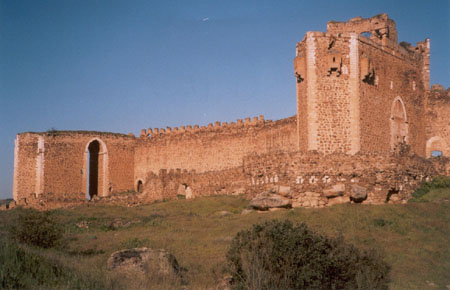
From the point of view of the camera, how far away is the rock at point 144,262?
940cm

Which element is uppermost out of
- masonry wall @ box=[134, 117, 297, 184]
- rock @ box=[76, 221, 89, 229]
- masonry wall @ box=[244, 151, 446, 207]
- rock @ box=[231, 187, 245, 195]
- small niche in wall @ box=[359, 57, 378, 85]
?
small niche in wall @ box=[359, 57, 378, 85]

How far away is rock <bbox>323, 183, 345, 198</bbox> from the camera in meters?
16.5

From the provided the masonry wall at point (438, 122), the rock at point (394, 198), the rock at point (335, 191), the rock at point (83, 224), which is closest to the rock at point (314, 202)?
the rock at point (335, 191)

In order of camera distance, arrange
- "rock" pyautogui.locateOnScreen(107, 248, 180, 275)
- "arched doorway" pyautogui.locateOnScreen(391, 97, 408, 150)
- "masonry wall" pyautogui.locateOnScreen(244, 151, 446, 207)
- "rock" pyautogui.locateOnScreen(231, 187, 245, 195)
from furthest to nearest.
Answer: "arched doorway" pyautogui.locateOnScreen(391, 97, 408, 150)
"rock" pyautogui.locateOnScreen(231, 187, 245, 195)
"masonry wall" pyautogui.locateOnScreen(244, 151, 446, 207)
"rock" pyautogui.locateOnScreen(107, 248, 180, 275)

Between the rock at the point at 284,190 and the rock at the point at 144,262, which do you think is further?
the rock at the point at 284,190

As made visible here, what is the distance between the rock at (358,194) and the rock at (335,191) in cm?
35

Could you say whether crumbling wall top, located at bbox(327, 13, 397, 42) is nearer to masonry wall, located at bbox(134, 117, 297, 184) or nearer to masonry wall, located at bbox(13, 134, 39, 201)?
masonry wall, located at bbox(134, 117, 297, 184)

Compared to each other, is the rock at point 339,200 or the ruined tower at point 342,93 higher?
the ruined tower at point 342,93

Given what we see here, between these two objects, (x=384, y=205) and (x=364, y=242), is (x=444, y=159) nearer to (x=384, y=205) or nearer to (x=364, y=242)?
(x=384, y=205)

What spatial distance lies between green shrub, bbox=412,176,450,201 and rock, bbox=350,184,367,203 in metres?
2.28

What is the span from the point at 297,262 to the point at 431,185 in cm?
1195

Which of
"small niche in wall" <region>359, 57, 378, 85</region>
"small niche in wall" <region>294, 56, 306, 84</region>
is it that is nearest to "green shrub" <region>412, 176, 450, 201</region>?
"small niche in wall" <region>359, 57, 378, 85</region>

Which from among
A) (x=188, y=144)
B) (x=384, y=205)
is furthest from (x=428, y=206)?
(x=188, y=144)

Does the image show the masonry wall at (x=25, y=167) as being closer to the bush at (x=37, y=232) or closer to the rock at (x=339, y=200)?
the bush at (x=37, y=232)
